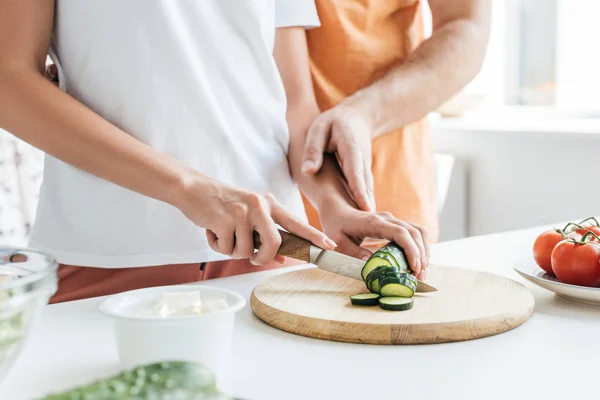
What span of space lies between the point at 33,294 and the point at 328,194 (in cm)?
82

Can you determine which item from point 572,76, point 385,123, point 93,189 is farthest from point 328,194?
point 572,76

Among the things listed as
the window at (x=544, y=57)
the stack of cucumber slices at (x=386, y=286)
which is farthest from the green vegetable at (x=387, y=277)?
the window at (x=544, y=57)

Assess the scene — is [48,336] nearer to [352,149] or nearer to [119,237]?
[119,237]

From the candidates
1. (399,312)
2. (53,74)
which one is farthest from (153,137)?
(399,312)

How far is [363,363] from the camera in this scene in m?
0.89

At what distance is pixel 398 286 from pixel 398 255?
0.13m

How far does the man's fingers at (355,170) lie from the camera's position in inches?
54.5

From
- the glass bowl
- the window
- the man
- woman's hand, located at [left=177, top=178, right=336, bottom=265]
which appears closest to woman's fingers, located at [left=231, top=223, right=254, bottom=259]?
woman's hand, located at [left=177, top=178, right=336, bottom=265]

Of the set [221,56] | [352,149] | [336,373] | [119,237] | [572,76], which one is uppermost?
[572,76]

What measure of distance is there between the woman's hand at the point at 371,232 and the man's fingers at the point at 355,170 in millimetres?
25

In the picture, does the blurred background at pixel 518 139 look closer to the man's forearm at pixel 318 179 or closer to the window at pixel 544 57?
the window at pixel 544 57

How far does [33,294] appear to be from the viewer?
68cm

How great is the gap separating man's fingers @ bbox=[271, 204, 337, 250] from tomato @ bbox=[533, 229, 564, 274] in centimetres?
35

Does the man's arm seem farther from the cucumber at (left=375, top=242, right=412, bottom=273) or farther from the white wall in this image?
the white wall
